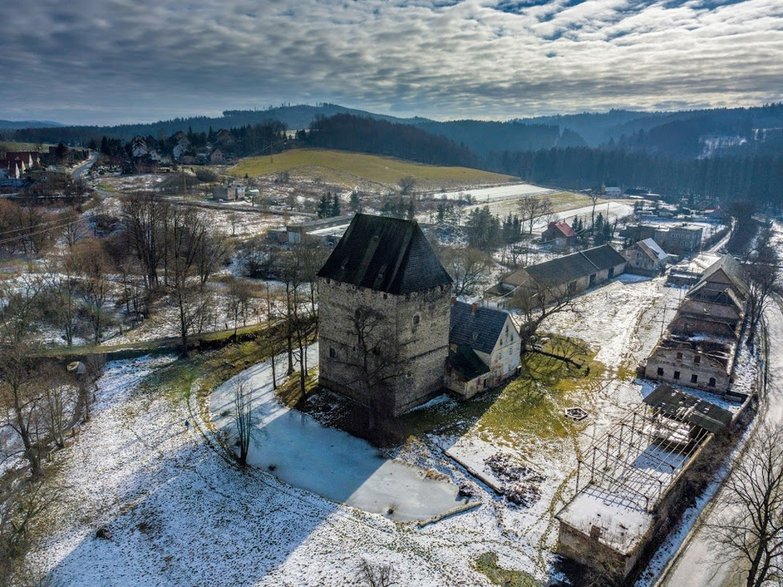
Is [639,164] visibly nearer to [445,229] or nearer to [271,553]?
[445,229]

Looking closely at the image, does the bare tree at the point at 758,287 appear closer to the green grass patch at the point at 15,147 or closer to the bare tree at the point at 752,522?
the bare tree at the point at 752,522

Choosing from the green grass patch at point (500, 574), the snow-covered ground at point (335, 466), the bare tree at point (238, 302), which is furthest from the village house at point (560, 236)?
the green grass patch at point (500, 574)

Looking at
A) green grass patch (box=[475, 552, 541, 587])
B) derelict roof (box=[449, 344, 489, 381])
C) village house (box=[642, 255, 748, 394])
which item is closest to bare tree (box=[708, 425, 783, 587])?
green grass patch (box=[475, 552, 541, 587])

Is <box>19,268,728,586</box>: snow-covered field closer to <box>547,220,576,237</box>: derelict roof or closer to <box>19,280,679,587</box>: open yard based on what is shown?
<box>19,280,679,587</box>: open yard

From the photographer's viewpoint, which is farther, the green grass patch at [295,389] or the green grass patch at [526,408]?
the green grass patch at [295,389]

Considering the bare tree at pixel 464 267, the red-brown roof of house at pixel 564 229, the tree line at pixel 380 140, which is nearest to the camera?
the bare tree at pixel 464 267

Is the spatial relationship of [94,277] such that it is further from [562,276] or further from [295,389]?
[562,276]

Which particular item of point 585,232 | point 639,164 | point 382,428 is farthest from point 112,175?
point 639,164
